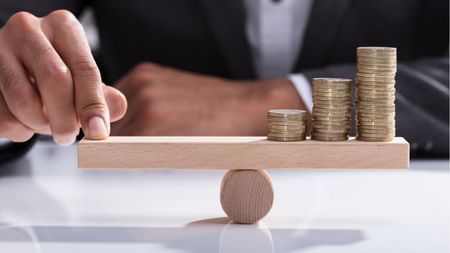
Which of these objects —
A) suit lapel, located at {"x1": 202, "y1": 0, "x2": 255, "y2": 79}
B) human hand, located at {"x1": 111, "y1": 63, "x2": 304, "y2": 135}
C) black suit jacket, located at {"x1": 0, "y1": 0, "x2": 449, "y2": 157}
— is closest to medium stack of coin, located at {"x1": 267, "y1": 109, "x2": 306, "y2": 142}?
human hand, located at {"x1": 111, "y1": 63, "x2": 304, "y2": 135}

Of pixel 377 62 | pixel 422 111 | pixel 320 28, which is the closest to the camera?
pixel 377 62

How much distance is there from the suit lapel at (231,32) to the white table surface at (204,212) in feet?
1.99

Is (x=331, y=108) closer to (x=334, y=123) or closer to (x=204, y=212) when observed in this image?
(x=334, y=123)

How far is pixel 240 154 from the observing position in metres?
1.08

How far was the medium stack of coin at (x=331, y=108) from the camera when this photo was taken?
108 centimetres

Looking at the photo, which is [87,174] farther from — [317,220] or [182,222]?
[317,220]

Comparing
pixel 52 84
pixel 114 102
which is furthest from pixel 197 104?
pixel 52 84

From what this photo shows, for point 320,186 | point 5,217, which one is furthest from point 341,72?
point 5,217

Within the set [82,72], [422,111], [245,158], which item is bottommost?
[422,111]

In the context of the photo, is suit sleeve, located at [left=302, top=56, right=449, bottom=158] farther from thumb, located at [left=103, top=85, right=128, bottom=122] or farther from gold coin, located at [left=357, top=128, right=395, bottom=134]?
thumb, located at [left=103, top=85, right=128, bottom=122]

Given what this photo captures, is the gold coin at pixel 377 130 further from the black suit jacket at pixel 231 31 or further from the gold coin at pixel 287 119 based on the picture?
the black suit jacket at pixel 231 31

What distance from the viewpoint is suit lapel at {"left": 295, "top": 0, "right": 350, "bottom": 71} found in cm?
192

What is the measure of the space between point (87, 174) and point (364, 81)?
56 centimetres

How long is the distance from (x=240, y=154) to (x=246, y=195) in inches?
2.2
